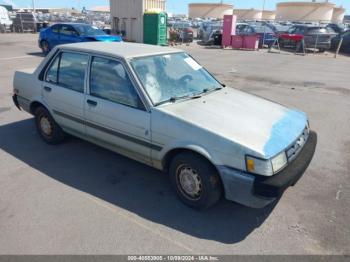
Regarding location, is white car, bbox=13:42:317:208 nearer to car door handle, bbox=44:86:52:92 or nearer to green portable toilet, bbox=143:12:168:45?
car door handle, bbox=44:86:52:92

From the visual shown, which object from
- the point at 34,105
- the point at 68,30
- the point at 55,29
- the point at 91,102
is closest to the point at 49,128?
the point at 34,105

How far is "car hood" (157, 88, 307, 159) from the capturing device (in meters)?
2.94

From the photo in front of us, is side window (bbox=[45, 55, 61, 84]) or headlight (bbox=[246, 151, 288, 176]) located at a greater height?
side window (bbox=[45, 55, 61, 84])

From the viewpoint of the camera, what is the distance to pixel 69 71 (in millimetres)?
4344

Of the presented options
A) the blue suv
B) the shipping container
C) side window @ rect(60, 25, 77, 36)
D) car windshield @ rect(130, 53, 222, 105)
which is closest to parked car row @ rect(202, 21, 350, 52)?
the shipping container

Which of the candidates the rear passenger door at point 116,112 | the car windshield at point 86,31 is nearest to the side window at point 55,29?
the car windshield at point 86,31

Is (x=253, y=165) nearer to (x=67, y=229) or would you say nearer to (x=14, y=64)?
(x=67, y=229)

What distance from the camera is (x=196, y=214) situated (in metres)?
3.29

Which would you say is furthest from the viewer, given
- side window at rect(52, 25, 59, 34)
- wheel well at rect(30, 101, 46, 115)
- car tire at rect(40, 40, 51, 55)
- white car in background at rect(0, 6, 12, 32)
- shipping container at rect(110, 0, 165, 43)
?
white car in background at rect(0, 6, 12, 32)

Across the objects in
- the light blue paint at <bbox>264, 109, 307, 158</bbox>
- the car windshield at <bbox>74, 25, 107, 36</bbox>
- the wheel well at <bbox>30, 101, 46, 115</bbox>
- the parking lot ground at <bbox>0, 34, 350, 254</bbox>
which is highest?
the car windshield at <bbox>74, 25, 107, 36</bbox>

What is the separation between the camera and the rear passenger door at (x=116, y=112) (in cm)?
348

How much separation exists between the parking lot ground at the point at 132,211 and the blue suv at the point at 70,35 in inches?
360

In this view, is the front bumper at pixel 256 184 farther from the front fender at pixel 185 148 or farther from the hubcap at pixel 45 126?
the hubcap at pixel 45 126

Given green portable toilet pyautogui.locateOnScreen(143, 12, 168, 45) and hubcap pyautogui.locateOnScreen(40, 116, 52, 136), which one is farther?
green portable toilet pyautogui.locateOnScreen(143, 12, 168, 45)
